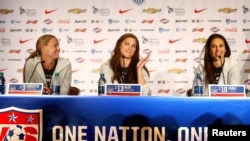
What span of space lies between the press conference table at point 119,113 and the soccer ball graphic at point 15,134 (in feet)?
0.14

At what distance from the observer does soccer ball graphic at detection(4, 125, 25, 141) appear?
2.04m

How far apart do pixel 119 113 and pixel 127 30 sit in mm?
2996

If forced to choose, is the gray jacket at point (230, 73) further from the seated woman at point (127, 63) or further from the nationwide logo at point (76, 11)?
the nationwide logo at point (76, 11)

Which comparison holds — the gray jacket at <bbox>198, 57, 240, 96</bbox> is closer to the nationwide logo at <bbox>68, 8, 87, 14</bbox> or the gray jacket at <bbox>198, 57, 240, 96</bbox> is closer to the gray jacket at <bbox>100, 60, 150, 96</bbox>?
the gray jacket at <bbox>100, 60, 150, 96</bbox>

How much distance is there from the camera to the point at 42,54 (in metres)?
4.68

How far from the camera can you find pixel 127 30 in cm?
494

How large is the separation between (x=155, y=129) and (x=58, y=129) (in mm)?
587

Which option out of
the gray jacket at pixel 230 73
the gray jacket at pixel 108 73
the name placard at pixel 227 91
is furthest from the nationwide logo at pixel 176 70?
the name placard at pixel 227 91

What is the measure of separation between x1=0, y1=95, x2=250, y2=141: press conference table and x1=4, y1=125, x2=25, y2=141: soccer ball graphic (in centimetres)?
4

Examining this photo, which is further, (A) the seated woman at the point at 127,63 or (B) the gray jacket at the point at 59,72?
(A) the seated woman at the point at 127,63

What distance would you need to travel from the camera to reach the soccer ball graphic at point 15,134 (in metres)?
2.04

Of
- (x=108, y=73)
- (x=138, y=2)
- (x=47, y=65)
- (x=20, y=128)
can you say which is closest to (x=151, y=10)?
(x=138, y=2)

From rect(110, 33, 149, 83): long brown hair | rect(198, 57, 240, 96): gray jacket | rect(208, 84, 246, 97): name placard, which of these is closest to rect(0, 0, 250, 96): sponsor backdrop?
rect(110, 33, 149, 83): long brown hair

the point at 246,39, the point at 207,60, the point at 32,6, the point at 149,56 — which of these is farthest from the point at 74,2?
the point at 246,39
